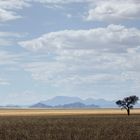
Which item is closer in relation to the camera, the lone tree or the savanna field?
the savanna field

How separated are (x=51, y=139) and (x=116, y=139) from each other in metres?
4.71

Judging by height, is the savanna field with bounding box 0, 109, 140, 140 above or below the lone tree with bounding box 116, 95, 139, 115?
below

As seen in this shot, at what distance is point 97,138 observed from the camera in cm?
3244

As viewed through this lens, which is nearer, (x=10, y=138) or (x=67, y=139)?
(x=67, y=139)

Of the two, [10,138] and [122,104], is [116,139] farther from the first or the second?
[122,104]

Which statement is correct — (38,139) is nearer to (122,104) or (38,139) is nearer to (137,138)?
(137,138)

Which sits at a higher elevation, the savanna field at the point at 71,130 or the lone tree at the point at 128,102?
the lone tree at the point at 128,102

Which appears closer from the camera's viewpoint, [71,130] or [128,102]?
[71,130]

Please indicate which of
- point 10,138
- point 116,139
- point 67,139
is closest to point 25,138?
point 10,138

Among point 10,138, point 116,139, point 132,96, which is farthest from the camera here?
point 132,96

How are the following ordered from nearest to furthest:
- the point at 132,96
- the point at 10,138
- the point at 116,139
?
1. the point at 116,139
2. the point at 10,138
3. the point at 132,96

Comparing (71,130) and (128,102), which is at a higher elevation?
(128,102)

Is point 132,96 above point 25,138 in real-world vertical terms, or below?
above

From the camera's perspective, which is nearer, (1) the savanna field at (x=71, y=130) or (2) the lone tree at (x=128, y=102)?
(1) the savanna field at (x=71, y=130)
